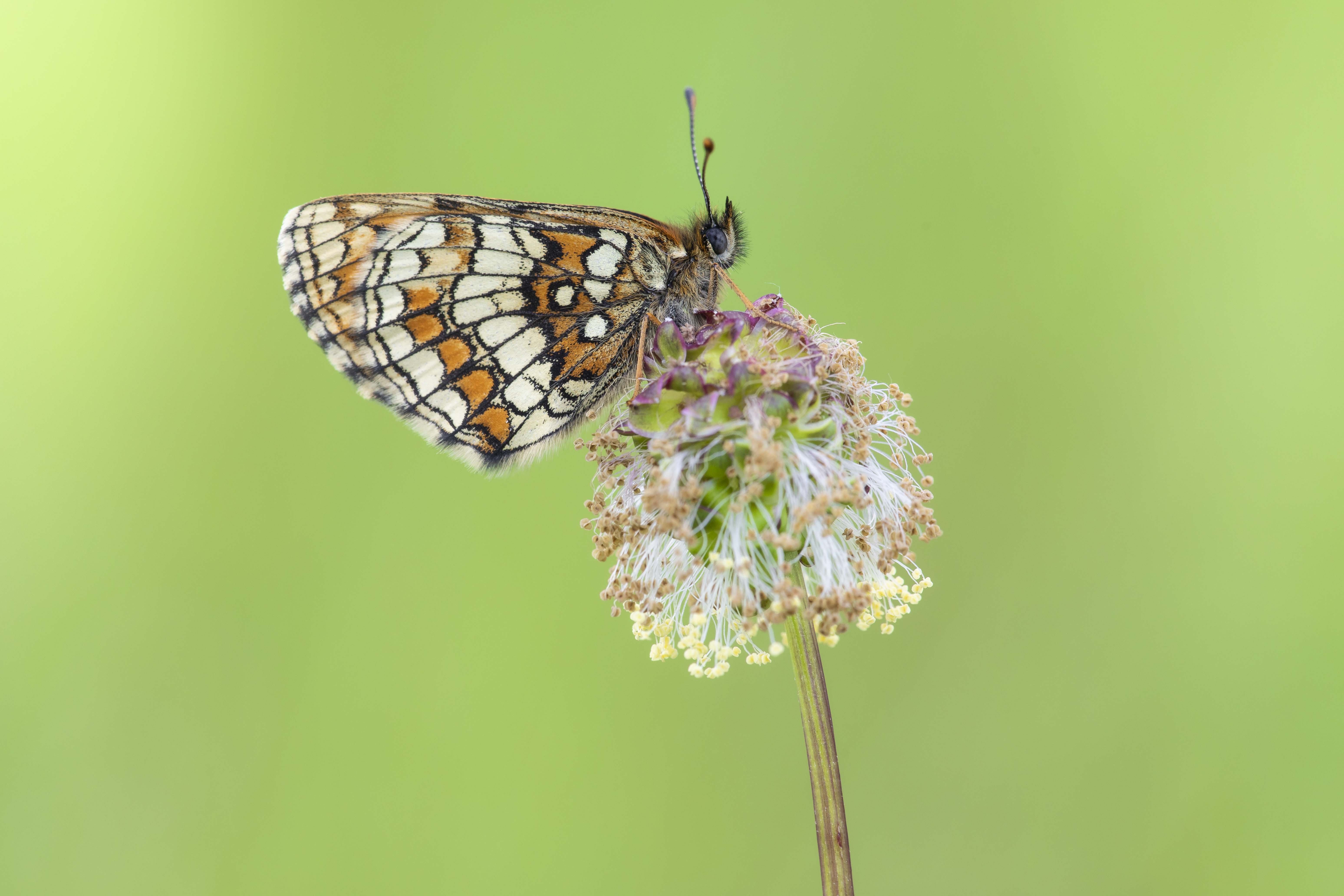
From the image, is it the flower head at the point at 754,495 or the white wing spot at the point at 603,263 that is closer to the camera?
the flower head at the point at 754,495

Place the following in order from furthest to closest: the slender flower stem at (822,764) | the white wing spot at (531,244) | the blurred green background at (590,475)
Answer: the blurred green background at (590,475), the white wing spot at (531,244), the slender flower stem at (822,764)

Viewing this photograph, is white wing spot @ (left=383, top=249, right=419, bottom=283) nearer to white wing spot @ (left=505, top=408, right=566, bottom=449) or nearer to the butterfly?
the butterfly

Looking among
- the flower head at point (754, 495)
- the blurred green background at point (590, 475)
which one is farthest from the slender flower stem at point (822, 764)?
the blurred green background at point (590, 475)

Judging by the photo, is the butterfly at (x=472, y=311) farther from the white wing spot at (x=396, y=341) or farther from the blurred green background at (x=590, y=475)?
the blurred green background at (x=590, y=475)

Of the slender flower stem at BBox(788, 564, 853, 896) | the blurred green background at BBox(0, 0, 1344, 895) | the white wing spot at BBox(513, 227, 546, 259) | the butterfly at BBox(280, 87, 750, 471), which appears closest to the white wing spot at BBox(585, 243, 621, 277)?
the butterfly at BBox(280, 87, 750, 471)

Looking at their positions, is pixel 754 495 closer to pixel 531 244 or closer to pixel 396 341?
pixel 531 244

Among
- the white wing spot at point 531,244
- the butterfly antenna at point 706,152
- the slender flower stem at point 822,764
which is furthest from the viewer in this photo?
the white wing spot at point 531,244
